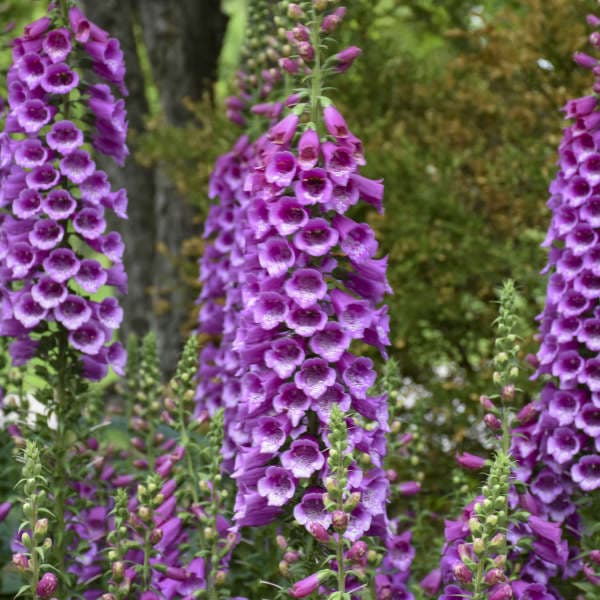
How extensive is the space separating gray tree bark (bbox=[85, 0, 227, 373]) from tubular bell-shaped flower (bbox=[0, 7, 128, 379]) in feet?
15.6

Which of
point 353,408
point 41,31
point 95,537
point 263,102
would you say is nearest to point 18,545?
point 95,537

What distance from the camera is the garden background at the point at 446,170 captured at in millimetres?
7156

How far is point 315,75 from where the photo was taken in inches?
148

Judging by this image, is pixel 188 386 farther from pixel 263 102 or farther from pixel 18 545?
pixel 263 102

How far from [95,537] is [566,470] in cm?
178

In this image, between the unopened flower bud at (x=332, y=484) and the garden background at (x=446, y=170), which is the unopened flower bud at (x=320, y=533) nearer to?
the unopened flower bud at (x=332, y=484)

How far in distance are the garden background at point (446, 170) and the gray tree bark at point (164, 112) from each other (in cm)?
6

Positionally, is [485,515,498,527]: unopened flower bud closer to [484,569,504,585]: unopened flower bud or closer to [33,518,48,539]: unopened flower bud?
[484,569,504,585]: unopened flower bud

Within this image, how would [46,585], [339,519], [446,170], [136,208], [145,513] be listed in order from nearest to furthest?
[339,519], [46,585], [145,513], [446,170], [136,208]

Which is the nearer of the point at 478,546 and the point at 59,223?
the point at 478,546

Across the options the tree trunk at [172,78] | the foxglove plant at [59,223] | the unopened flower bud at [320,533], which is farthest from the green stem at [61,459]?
the tree trunk at [172,78]

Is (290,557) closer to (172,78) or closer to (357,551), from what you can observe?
(357,551)

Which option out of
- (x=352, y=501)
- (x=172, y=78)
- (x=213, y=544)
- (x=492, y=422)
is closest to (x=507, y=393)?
(x=492, y=422)

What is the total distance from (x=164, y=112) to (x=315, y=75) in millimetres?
6282
